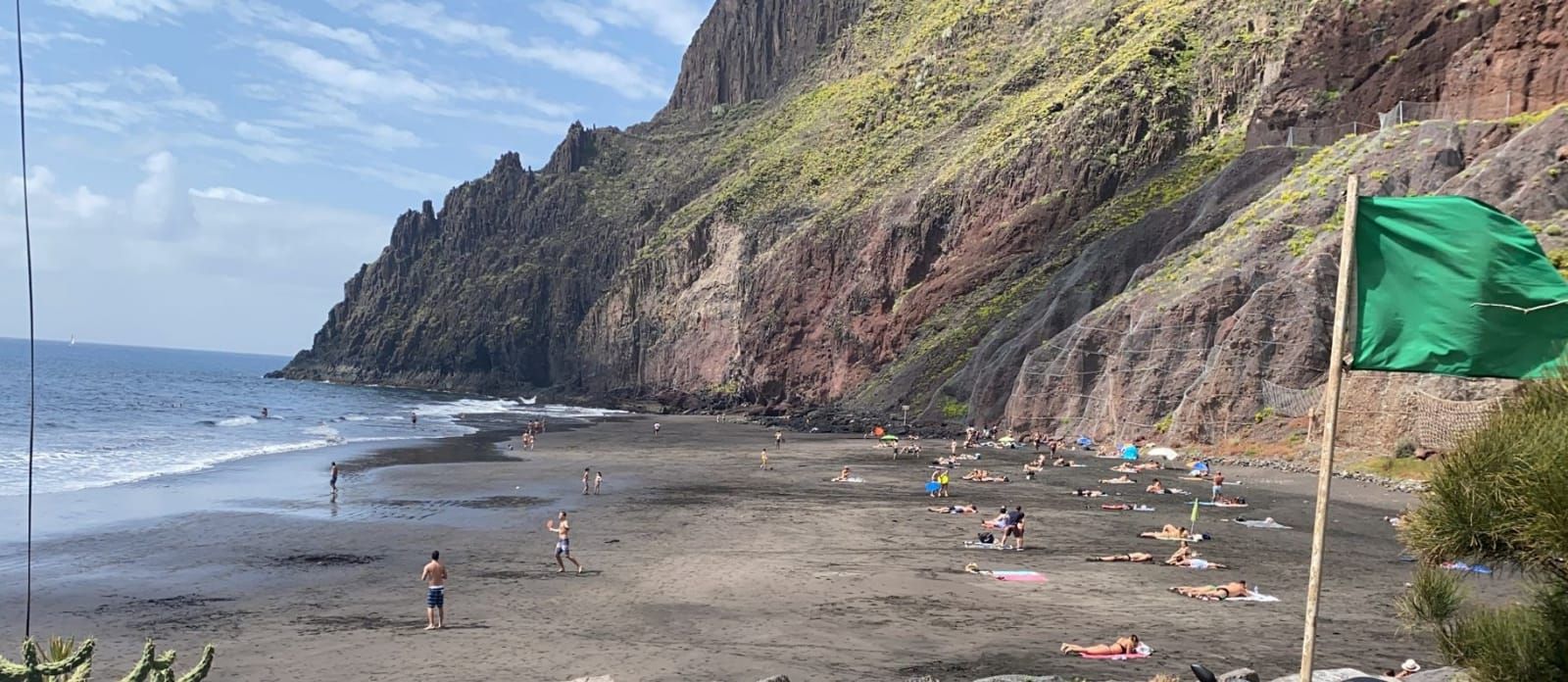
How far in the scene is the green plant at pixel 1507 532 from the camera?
5.01 meters

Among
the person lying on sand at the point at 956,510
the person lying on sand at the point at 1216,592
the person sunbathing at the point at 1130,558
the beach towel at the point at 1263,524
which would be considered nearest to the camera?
the person lying on sand at the point at 1216,592

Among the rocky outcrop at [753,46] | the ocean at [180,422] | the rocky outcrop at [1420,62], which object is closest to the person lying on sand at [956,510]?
the ocean at [180,422]

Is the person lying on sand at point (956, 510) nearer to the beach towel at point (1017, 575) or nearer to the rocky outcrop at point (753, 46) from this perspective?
the beach towel at point (1017, 575)

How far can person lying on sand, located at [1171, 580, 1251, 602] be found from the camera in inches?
739

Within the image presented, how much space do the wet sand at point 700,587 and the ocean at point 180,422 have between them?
33.1 ft

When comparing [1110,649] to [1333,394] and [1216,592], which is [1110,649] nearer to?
[1216,592]

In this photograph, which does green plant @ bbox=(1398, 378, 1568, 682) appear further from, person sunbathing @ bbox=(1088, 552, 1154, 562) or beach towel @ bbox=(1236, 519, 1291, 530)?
beach towel @ bbox=(1236, 519, 1291, 530)

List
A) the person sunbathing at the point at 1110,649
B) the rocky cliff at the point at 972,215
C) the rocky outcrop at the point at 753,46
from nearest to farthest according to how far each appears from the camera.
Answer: the person sunbathing at the point at 1110,649 → the rocky cliff at the point at 972,215 → the rocky outcrop at the point at 753,46

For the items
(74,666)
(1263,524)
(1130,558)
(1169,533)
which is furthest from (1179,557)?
(74,666)

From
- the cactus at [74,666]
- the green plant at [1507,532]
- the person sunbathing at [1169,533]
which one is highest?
the green plant at [1507,532]

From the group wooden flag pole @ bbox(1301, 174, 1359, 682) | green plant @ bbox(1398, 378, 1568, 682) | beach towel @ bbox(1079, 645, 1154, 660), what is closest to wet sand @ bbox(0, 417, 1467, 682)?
beach towel @ bbox(1079, 645, 1154, 660)

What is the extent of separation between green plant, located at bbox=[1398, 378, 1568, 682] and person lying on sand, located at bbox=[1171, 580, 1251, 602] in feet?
43.1

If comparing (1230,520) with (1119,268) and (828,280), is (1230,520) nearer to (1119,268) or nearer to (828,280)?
(1119,268)

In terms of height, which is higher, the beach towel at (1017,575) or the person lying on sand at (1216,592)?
the person lying on sand at (1216,592)
